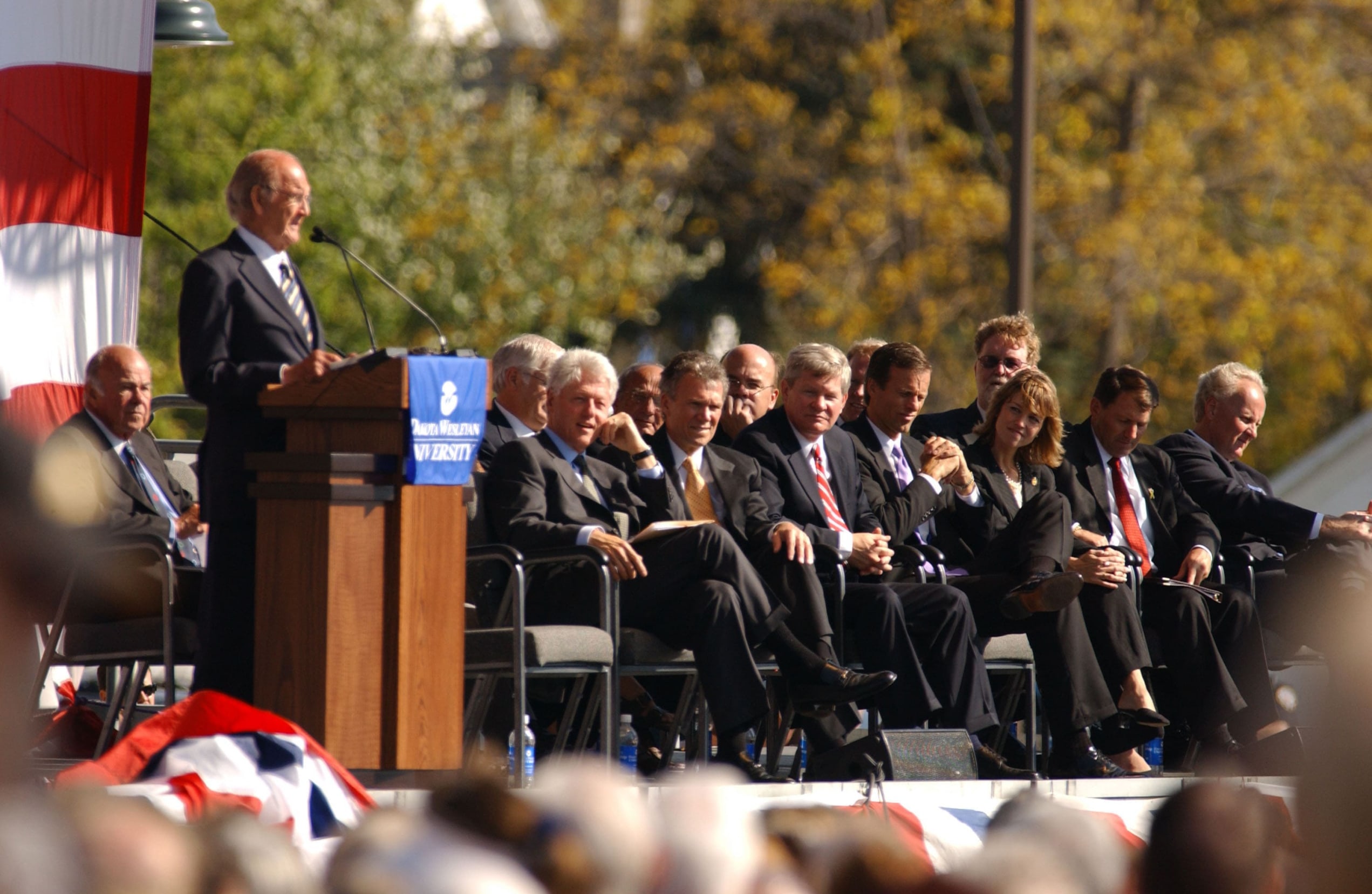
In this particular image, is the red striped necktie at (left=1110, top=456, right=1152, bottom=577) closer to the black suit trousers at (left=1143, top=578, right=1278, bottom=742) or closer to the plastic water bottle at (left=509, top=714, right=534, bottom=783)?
the black suit trousers at (left=1143, top=578, right=1278, bottom=742)

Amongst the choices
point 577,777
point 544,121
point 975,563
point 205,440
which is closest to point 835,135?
point 544,121

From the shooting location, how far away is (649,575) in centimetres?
670

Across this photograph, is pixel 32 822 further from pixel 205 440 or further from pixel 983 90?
pixel 983 90

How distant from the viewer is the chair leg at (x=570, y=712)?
6.69m

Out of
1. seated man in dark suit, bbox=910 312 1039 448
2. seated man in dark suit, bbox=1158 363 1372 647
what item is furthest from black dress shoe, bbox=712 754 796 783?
seated man in dark suit, bbox=1158 363 1372 647

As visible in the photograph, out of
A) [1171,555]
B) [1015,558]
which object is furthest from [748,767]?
[1171,555]

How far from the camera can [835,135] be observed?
23.4 m

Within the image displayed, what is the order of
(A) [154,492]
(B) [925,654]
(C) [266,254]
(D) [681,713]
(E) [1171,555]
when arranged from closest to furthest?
(C) [266,254]
(A) [154,492]
(B) [925,654]
(D) [681,713]
(E) [1171,555]

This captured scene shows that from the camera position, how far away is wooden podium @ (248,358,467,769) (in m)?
5.32

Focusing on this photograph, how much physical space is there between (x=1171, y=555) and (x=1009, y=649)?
121 centimetres

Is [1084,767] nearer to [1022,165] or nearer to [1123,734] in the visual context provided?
[1123,734]

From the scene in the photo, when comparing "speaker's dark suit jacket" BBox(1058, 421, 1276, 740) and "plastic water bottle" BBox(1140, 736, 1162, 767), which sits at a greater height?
"speaker's dark suit jacket" BBox(1058, 421, 1276, 740)

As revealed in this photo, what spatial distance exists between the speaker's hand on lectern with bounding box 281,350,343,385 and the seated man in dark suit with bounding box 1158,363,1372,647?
4.09m

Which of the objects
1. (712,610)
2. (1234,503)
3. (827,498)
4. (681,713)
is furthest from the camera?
(1234,503)
